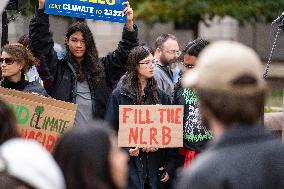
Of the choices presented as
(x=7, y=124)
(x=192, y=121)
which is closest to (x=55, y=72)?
(x=192, y=121)

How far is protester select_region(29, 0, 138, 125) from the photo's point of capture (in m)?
7.72

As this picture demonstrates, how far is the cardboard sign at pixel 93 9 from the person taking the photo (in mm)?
8383

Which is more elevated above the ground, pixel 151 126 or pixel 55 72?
pixel 55 72

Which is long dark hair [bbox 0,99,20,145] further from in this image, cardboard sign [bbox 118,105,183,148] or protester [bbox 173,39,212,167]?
protester [bbox 173,39,212,167]

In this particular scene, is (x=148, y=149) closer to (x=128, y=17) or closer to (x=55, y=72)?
(x=55, y=72)

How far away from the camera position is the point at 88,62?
25.8 feet

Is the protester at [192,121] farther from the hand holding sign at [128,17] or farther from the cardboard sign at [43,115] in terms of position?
the cardboard sign at [43,115]

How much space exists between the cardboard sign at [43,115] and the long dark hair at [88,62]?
2.34 ft

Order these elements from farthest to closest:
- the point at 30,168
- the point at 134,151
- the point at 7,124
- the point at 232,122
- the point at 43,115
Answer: the point at 134,151, the point at 43,115, the point at 7,124, the point at 232,122, the point at 30,168

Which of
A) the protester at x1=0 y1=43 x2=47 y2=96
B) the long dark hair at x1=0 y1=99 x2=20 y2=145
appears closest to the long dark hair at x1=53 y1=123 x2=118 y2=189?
the long dark hair at x1=0 y1=99 x2=20 y2=145

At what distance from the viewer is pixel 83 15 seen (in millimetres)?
8477

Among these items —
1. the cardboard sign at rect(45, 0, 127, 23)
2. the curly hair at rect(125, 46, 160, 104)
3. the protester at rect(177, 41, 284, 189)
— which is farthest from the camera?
the cardboard sign at rect(45, 0, 127, 23)

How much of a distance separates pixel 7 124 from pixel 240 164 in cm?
113

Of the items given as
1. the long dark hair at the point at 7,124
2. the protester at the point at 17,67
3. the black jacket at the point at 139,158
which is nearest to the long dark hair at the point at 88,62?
the black jacket at the point at 139,158
